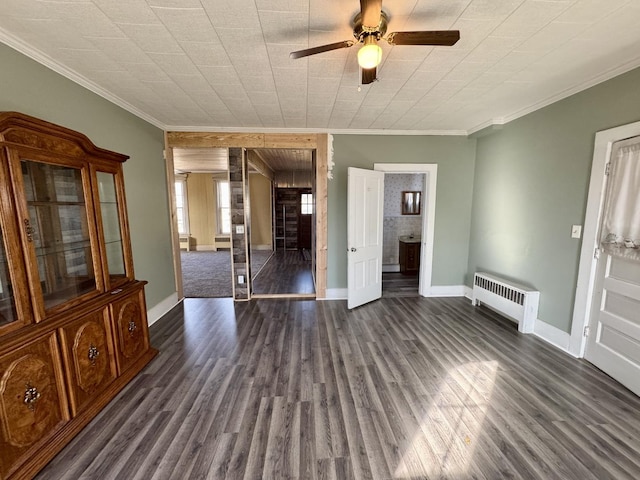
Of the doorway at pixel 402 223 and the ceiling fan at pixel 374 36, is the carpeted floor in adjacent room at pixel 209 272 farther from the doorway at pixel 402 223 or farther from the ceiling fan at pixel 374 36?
the ceiling fan at pixel 374 36

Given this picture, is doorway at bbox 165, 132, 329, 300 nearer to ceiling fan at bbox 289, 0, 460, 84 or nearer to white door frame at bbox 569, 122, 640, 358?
ceiling fan at bbox 289, 0, 460, 84

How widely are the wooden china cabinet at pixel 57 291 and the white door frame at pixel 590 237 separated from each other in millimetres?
4197

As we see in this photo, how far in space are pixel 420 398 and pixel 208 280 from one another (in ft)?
15.1

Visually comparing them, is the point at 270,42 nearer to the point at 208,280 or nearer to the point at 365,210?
the point at 365,210

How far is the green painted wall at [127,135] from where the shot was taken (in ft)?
6.22

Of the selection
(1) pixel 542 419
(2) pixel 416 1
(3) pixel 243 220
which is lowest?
(1) pixel 542 419

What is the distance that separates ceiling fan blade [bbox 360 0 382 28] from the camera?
1310 mm

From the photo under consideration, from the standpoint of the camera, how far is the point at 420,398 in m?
2.06

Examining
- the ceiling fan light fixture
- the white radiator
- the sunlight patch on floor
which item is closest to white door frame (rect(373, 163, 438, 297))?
the white radiator

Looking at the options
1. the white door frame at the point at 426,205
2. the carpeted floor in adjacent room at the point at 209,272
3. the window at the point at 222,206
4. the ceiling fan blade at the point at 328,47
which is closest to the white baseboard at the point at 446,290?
the white door frame at the point at 426,205

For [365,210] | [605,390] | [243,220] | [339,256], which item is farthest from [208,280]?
[605,390]

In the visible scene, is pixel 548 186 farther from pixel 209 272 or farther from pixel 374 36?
pixel 209 272

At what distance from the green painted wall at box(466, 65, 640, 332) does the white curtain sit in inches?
8.9

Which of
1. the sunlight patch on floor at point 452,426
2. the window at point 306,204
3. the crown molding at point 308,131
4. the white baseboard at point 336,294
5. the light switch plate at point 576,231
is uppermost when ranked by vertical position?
the crown molding at point 308,131
